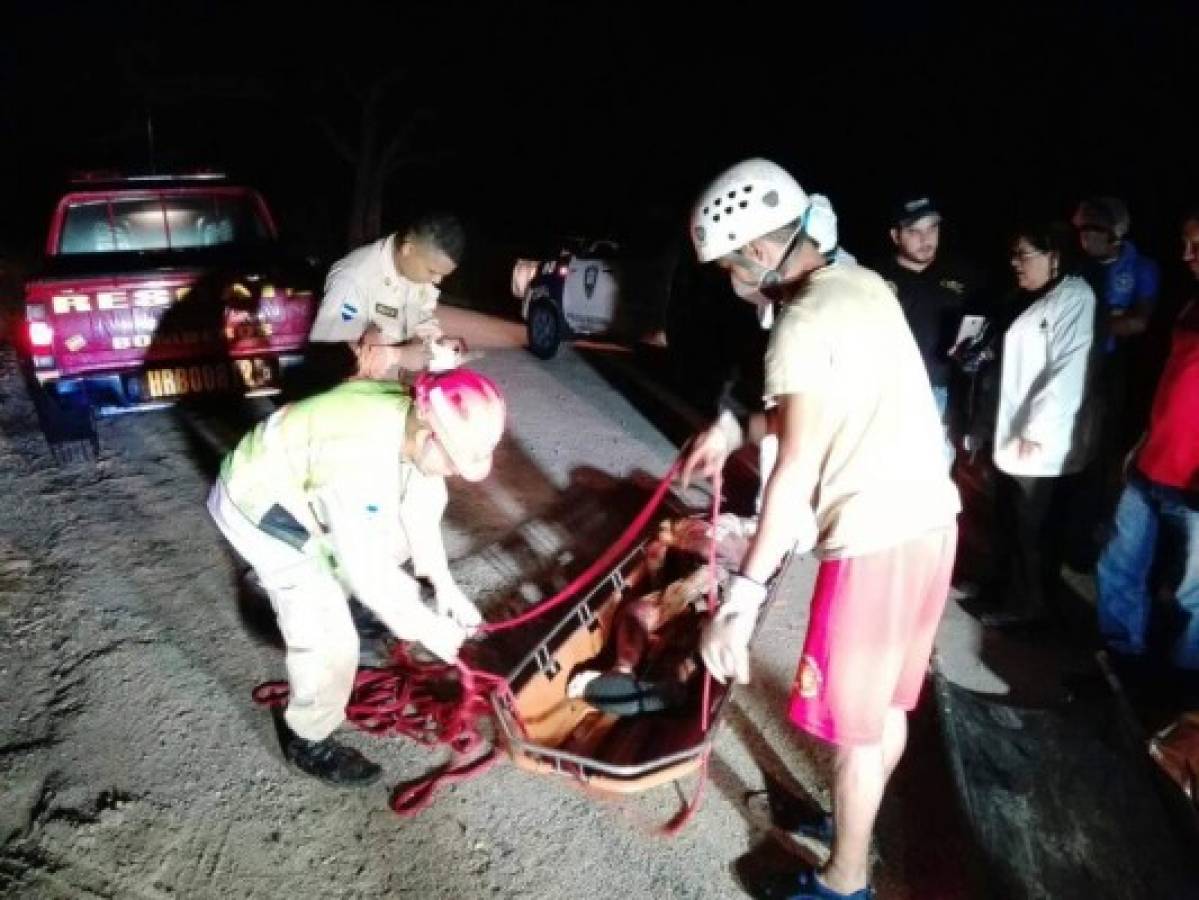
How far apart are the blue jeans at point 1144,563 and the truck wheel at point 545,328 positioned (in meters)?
6.98

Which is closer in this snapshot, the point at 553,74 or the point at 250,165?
the point at 553,74

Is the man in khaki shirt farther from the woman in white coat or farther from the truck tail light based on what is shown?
the woman in white coat

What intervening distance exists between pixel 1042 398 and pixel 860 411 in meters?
2.33

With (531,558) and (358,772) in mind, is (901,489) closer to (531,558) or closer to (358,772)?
(358,772)

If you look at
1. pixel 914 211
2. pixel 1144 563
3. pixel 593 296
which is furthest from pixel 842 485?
pixel 593 296

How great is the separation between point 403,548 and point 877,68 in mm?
15621

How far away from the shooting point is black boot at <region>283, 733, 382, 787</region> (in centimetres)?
339

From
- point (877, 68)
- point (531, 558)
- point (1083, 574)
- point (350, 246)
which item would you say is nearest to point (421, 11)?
point (350, 246)

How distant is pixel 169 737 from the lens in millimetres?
3674

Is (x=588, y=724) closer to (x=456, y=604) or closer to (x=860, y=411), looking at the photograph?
(x=456, y=604)

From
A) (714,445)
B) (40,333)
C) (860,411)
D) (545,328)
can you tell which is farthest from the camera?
(545,328)

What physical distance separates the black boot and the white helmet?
8.00 ft

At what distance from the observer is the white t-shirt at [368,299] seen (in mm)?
5043

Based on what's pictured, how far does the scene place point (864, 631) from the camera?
2549 millimetres
